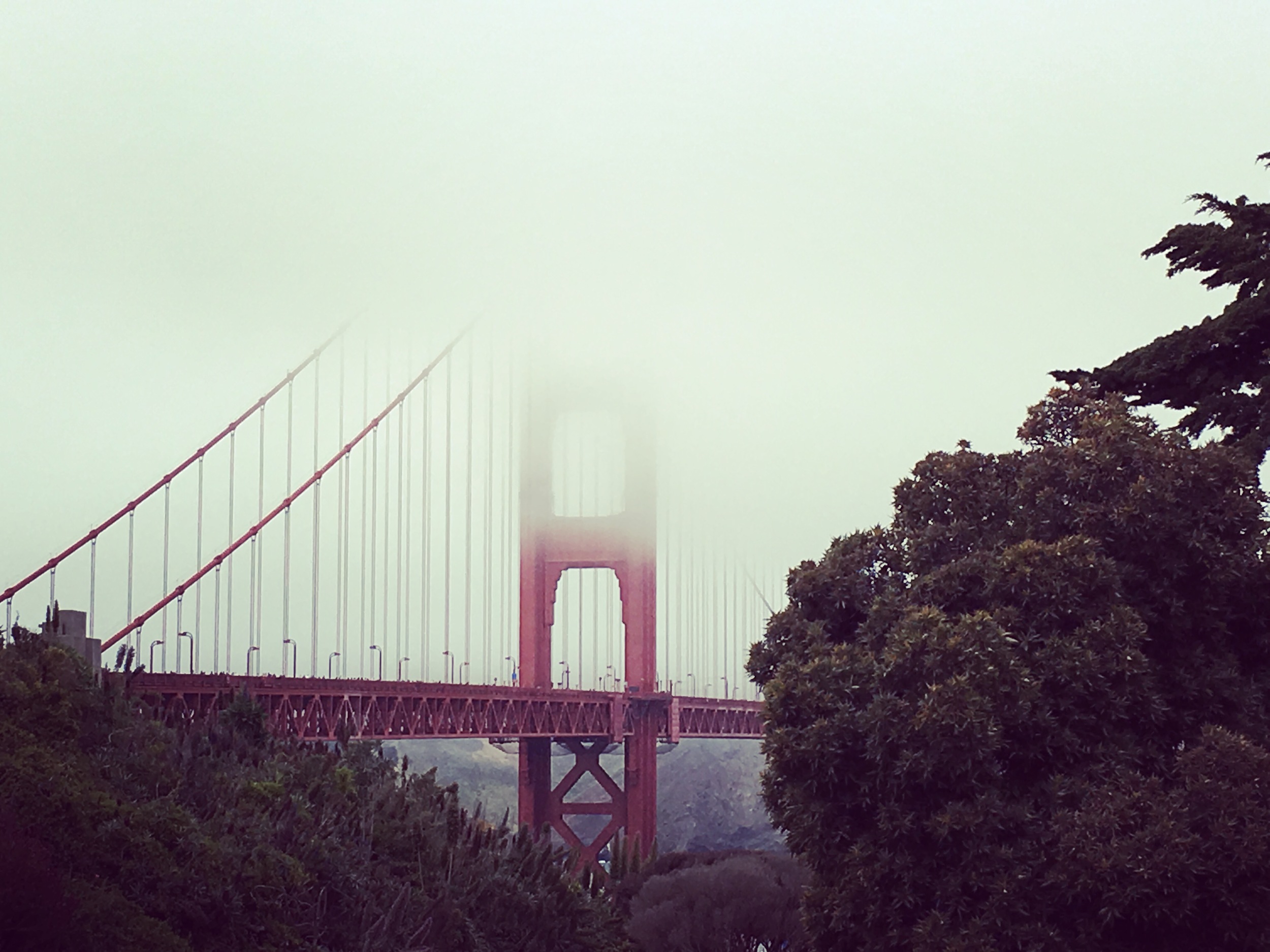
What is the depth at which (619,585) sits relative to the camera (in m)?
70.2

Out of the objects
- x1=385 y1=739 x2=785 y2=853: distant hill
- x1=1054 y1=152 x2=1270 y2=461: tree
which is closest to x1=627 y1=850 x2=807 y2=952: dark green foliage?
x1=1054 y1=152 x2=1270 y2=461: tree

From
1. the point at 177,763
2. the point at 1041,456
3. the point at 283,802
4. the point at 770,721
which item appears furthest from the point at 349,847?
the point at 1041,456

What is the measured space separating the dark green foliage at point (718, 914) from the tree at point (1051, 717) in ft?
19.2

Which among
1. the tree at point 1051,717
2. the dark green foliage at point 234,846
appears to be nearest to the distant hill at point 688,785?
the dark green foliage at point 234,846

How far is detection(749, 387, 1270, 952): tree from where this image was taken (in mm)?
17453

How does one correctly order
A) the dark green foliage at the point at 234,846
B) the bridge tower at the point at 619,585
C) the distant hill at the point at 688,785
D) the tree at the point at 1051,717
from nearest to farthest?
the dark green foliage at the point at 234,846 → the tree at the point at 1051,717 → the bridge tower at the point at 619,585 → the distant hill at the point at 688,785

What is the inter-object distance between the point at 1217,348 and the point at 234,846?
680 inches

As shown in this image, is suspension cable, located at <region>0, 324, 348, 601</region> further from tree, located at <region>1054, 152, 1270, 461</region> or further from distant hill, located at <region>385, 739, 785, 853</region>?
distant hill, located at <region>385, 739, 785, 853</region>

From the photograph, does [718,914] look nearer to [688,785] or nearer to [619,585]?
[619,585]

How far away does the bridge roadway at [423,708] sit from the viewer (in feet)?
101

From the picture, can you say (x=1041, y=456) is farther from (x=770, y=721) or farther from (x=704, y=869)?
(x=704, y=869)

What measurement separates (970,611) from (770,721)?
295 centimetres

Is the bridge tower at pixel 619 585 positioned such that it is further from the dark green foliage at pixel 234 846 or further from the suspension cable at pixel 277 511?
the dark green foliage at pixel 234 846

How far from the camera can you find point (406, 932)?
18531 millimetres
